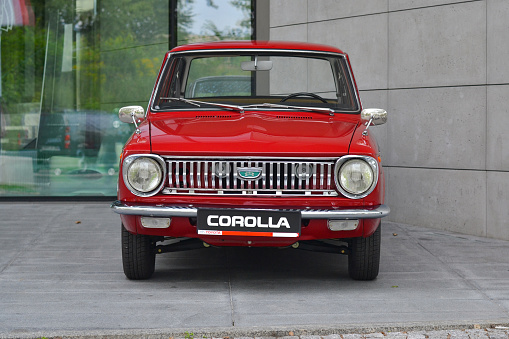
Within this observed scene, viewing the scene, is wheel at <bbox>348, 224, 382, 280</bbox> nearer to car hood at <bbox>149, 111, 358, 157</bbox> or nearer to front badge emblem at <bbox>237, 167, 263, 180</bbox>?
car hood at <bbox>149, 111, 358, 157</bbox>

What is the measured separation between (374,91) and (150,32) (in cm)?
396

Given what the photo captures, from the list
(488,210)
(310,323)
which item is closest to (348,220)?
(310,323)

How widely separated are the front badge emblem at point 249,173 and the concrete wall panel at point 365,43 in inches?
185

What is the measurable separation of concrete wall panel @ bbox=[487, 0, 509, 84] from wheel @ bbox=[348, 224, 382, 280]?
11.0 feet

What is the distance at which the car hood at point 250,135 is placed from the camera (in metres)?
5.07

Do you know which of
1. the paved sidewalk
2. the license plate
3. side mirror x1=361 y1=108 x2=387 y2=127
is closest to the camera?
the paved sidewalk

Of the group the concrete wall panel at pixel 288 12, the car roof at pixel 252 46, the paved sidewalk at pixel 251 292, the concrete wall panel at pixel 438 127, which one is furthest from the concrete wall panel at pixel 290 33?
the car roof at pixel 252 46

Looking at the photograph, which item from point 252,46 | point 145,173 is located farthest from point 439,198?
point 145,173

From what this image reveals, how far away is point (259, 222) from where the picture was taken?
5.00 metres

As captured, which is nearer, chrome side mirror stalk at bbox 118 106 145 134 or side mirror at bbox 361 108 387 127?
side mirror at bbox 361 108 387 127

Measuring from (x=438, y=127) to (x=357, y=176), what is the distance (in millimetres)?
3911

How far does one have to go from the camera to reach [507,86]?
794 centimetres

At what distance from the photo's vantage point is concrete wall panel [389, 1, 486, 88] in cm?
828

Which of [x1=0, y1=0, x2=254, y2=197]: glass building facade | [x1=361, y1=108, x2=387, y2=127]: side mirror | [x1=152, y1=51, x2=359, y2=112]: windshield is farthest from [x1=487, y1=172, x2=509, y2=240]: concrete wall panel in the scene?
[x1=0, y1=0, x2=254, y2=197]: glass building facade
